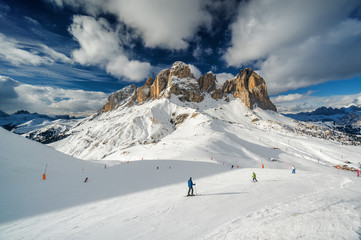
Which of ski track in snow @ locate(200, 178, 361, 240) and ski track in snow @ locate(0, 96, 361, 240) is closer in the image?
ski track in snow @ locate(200, 178, 361, 240)

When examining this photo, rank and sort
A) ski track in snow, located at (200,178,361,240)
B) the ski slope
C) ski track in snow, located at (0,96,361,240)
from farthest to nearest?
ski track in snow, located at (0,96,361,240), the ski slope, ski track in snow, located at (200,178,361,240)

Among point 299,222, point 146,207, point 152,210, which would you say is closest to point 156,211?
point 152,210

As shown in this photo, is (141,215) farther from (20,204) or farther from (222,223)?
(20,204)

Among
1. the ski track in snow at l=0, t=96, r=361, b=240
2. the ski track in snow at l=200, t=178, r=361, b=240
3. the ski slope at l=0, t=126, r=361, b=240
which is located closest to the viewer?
the ski track in snow at l=200, t=178, r=361, b=240

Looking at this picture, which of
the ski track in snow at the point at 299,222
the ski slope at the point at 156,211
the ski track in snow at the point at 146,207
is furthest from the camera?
the ski track in snow at the point at 146,207

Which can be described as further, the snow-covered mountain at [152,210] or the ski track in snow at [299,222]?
the snow-covered mountain at [152,210]

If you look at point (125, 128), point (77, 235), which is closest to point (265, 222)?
point (77, 235)

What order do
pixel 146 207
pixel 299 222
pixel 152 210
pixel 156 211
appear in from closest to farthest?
pixel 299 222, pixel 156 211, pixel 152 210, pixel 146 207

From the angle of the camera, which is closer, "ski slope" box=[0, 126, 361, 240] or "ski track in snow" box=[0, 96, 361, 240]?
"ski slope" box=[0, 126, 361, 240]

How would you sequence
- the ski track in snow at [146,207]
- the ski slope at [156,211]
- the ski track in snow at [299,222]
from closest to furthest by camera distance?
the ski track in snow at [299,222]
the ski slope at [156,211]
the ski track in snow at [146,207]

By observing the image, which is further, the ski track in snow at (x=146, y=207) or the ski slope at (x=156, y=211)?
the ski track in snow at (x=146, y=207)

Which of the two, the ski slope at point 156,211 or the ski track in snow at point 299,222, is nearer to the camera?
the ski track in snow at point 299,222

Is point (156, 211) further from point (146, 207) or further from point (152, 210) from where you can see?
point (146, 207)

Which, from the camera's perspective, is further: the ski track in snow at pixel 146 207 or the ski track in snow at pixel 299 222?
the ski track in snow at pixel 146 207
